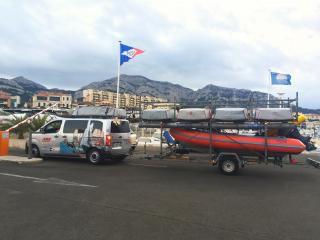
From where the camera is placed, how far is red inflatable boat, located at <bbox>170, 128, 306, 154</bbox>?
10867mm

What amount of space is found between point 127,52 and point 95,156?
1323cm

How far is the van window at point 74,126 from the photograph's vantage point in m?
14.3

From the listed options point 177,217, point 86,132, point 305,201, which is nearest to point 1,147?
point 86,132

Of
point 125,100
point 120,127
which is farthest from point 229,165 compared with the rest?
point 125,100

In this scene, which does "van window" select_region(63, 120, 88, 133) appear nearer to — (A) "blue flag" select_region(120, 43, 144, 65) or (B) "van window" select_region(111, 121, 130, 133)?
(B) "van window" select_region(111, 121, 130, 133)

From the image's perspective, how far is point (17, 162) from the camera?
536 inches

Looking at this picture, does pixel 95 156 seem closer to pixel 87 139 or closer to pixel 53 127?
pixel 87 139

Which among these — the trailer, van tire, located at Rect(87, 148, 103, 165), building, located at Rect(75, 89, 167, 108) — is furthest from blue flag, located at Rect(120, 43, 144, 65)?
the trailer

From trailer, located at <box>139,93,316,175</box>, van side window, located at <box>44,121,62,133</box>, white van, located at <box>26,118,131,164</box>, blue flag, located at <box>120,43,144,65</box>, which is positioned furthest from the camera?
blue flag, located at <box>120,43,144,65</box>

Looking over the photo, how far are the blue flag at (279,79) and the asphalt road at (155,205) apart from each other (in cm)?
2376

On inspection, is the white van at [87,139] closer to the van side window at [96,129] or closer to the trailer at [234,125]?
the van side window at [96,129]

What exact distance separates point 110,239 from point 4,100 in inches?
6129

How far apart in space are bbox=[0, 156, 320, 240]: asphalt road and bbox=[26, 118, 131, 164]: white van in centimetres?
202

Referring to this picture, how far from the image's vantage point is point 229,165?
11.7m
